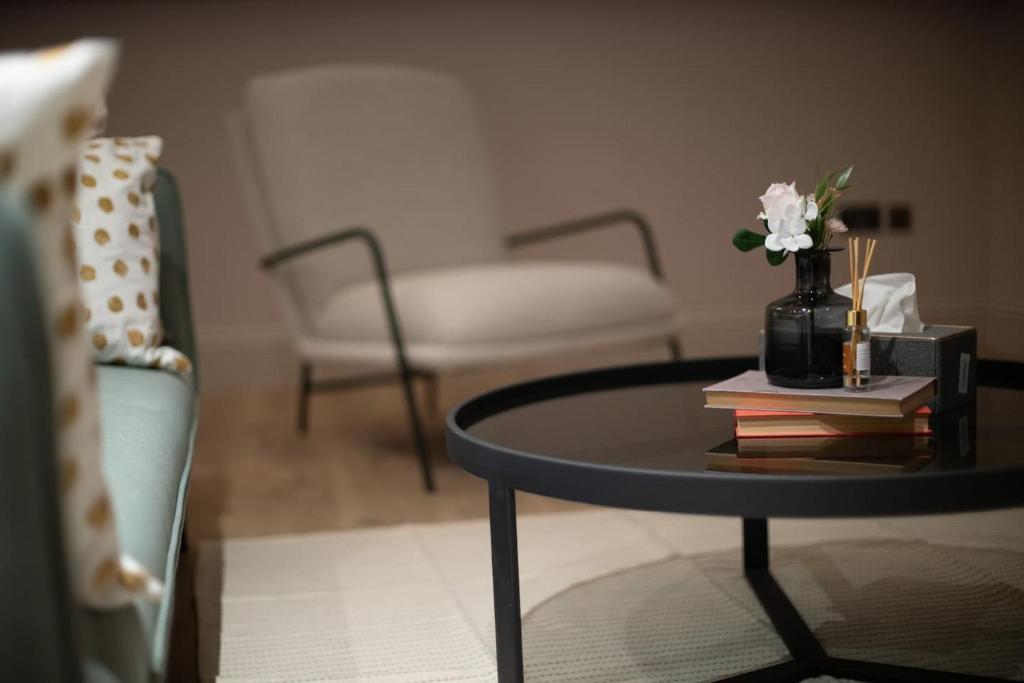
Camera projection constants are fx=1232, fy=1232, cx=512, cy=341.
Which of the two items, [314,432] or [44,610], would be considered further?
[314,432]

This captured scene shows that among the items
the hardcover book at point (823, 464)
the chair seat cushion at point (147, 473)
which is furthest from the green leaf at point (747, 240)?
the chair seat cushion at point (147, 473)

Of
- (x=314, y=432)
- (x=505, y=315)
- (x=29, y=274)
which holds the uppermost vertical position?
(x=29, y=274)

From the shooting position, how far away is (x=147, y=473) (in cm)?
109

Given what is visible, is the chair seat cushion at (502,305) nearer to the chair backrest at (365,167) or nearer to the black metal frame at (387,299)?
the black metal frame at (387,299)

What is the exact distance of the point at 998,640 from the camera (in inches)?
56.6

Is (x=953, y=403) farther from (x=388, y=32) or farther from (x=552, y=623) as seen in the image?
(x=388, y=32)

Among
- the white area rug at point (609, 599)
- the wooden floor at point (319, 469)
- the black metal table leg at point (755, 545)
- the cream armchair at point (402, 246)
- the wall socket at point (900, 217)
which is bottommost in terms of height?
the wooden floor at point (319, 469)

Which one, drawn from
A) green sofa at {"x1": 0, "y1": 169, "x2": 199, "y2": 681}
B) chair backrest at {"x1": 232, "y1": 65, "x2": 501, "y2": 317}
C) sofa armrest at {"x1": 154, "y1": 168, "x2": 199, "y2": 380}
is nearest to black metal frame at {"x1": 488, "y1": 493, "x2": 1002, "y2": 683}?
green sofa at {"x1": 0, "y1": 169, "x2": 199, "y2": 681}

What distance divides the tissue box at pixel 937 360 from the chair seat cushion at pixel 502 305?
108 cm

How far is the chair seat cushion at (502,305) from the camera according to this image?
237 centimetres

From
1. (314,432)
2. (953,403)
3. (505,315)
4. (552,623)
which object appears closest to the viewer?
(953,403)

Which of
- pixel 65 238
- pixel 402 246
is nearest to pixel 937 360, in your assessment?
pixel 65 238

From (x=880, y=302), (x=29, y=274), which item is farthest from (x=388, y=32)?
(x=29, y=274)

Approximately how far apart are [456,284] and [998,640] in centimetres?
129
